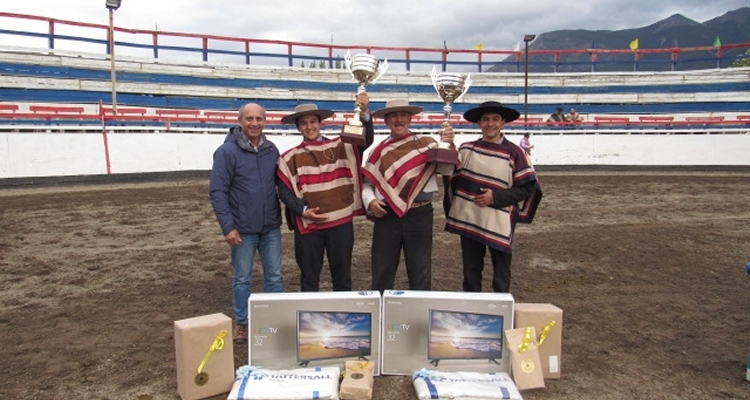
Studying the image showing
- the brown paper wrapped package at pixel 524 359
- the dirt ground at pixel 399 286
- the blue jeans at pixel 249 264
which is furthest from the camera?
the blue jeans at pixel 249 264

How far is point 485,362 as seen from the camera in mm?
3254

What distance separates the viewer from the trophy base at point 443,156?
353 centimetres

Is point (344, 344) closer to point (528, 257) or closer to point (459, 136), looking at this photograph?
point (528, 257)

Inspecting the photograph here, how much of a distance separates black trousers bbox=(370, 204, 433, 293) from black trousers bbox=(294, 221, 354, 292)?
227 mm

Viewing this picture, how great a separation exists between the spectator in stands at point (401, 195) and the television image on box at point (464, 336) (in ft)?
2.05

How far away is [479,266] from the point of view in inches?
160

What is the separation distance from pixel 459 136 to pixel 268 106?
7992mm

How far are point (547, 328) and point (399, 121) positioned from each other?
173cm

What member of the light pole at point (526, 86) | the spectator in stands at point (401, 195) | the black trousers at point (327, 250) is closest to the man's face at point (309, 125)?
the spectator in stands at point (401, 195)

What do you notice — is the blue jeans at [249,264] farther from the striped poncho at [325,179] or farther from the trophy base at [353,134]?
the trophy base at [353,134]

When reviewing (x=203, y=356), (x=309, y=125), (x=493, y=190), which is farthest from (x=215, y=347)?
(x=493, y=190)

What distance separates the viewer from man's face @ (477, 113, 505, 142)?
3.77 m

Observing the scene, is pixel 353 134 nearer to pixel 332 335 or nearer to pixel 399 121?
pixel 399 121

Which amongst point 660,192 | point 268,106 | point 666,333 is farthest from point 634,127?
point 666,333
